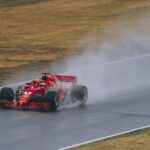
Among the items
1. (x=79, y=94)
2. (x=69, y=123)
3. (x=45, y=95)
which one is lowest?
(x=69, y=123)

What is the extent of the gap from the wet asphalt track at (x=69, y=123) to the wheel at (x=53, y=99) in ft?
0.69

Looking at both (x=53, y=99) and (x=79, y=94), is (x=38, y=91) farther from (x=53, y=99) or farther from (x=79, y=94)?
(x=79, y=94)

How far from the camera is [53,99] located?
72.0 ft

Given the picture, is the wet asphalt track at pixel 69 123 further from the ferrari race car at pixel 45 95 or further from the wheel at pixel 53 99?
the ferrari race car at pixel 45 95

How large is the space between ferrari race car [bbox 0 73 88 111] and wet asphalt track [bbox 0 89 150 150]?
317 mm

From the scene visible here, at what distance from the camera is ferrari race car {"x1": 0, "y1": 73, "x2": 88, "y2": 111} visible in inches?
Answer: 870

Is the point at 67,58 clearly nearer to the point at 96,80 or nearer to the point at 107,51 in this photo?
the point at 107,51

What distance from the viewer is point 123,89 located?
26.2 meters

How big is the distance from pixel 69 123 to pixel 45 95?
173cm

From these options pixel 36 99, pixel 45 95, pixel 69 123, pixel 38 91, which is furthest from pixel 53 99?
pixel 69 123

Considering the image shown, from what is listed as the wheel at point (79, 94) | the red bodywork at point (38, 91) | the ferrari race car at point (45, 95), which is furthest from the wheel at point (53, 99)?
the wheel at point (79, 94)

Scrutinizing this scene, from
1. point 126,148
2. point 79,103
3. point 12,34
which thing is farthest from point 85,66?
point 126,148

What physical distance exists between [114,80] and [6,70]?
4.38 meters

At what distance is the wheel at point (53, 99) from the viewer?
21938mm
